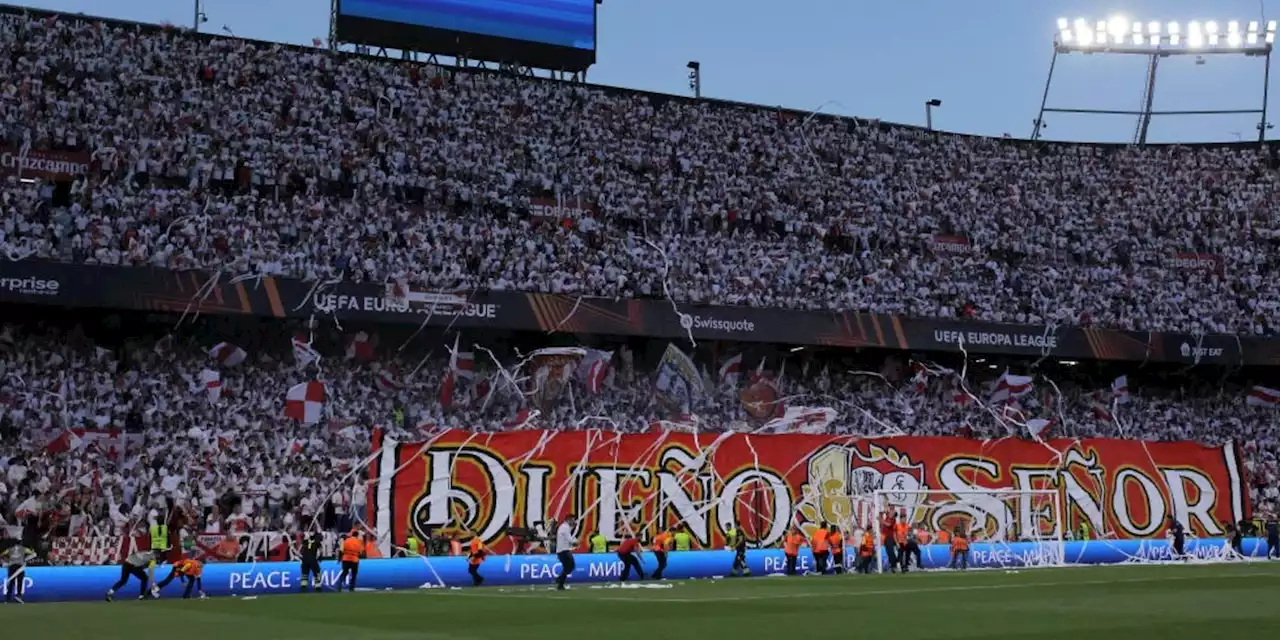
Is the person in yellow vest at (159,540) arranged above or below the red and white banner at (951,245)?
below

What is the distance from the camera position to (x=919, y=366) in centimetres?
5475

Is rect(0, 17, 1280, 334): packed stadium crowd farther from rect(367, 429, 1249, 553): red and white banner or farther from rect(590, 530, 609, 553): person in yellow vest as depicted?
rect(590, 530, 609, 553): person in yellow vest

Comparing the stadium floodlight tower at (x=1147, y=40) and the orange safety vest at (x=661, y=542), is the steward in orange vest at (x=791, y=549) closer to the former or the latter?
the orange safety vest at (x=661, y=542)

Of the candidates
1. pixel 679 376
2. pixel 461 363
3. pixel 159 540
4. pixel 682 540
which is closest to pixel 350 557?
pixel 159 540

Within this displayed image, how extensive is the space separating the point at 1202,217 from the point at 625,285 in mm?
27800

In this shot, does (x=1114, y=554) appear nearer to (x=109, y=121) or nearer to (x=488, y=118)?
(x=488, y=118)

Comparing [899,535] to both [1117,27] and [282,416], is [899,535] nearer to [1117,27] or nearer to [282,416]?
[282,416]

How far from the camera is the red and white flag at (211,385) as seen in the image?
42250 millimetres

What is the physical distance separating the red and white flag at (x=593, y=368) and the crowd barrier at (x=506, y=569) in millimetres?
9873

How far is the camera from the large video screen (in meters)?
55.6

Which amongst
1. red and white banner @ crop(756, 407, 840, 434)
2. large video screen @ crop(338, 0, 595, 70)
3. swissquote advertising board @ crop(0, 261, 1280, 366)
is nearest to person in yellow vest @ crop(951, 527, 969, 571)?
red and white banner @ crop(756, 407, 840, 434)

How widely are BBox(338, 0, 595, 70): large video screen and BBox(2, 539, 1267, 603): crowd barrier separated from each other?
25335mm

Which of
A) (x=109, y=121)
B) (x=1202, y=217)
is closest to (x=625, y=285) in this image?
(x=109, y=121)

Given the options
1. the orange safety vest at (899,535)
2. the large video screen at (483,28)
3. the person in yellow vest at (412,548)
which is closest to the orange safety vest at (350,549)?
the person in yellow vest at (412,548)
